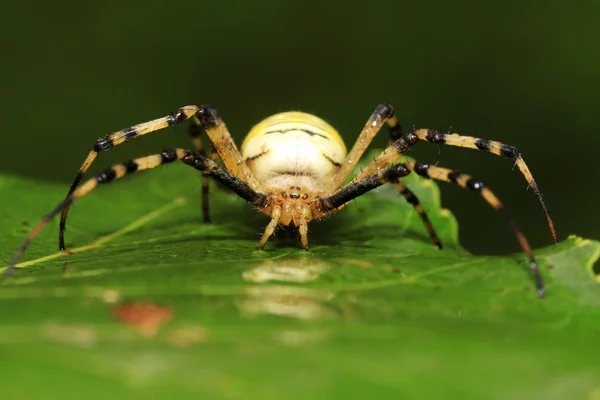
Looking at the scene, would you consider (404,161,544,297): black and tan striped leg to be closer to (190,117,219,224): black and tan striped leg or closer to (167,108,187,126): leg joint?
(190,117,219,224): black and tan striped leg

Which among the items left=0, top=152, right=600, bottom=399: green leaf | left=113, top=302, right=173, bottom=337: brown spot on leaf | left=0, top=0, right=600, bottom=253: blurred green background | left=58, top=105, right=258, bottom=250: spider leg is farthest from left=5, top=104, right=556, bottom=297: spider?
left=0, top=0, right=600, bottom=253: blurred green background

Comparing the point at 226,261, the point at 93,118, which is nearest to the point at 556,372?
the point at 226,261

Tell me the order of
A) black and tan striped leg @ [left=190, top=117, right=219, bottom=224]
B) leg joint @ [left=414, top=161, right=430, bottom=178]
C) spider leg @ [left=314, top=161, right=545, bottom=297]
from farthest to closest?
black and tan striped leg @ [left=190, top=117, right=219, bottom=224]
leg joint @ [left=414, top=161, right=430, bottom=178]
spider leg @ [left=314, top=161, right=545, bottom=297]

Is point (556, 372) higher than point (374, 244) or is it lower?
lower

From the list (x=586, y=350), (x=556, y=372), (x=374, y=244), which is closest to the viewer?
(x=556, y=372)

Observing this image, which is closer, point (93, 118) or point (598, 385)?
point (598, 385)

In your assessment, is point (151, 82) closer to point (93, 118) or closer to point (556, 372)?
point (93, 118)
